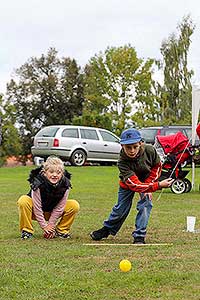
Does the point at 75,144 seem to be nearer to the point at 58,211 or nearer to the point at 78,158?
the point at 78,158

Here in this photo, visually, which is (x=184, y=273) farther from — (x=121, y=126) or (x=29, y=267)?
(x=121, y=126)

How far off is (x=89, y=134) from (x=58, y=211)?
55.1ft

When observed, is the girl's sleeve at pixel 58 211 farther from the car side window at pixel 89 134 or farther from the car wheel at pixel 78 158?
the car side window at pixel 89 134

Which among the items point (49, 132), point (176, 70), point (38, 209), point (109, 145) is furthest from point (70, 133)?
point (176, 70)

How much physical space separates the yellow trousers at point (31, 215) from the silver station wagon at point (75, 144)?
15200 mm

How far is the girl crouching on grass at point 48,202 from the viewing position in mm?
7781

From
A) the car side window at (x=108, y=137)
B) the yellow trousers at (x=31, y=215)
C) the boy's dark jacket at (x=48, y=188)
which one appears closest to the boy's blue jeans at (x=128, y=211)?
the yellow trousers at (x=31, y=215)

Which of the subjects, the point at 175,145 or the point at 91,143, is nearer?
the point at 175,145

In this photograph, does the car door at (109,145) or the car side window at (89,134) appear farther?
the car door at (109,145)

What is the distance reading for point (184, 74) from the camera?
51.1m

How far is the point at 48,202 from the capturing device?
7.92 metres

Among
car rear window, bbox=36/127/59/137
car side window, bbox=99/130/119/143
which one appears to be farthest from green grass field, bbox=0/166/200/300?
car side window, bbox=99/130/119/143

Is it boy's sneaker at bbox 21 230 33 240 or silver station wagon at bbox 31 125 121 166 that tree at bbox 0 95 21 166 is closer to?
silver station wagon at bbox 31 125 121 166

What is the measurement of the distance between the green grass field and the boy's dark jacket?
43 centimetres
